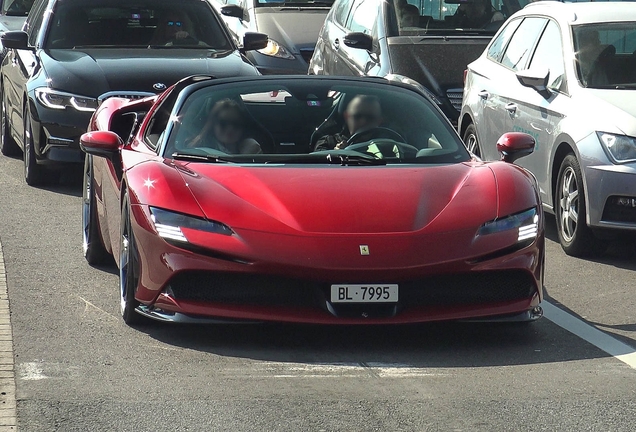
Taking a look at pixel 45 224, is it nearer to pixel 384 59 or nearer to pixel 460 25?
pixel 384 59

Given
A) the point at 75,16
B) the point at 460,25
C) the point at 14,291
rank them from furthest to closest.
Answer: the point at 460,25 → the point at 75,16 → the point at 14,291

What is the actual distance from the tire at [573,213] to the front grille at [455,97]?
370cm

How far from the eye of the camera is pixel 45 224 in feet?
36.6

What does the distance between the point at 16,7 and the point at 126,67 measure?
8579 millimetres

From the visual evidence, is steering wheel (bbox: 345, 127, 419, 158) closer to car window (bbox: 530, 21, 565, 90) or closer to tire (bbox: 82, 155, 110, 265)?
tire (bbox: 82, 155, 110, 265)

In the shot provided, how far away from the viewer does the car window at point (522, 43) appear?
11.7 metres

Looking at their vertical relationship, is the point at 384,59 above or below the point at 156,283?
below

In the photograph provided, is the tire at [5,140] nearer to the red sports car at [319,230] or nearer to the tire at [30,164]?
the tire at [30,164]

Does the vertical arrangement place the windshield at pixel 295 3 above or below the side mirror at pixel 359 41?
below

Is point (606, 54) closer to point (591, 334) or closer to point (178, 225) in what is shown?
point (591, 334)

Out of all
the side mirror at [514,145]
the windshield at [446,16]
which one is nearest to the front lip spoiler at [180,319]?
Result: the side mirror at [514,145]

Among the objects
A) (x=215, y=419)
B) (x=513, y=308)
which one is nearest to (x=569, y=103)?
(x=513, y=308)

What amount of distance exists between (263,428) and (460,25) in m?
10.1

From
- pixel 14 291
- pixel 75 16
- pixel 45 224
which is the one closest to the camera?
pixel 14 291
